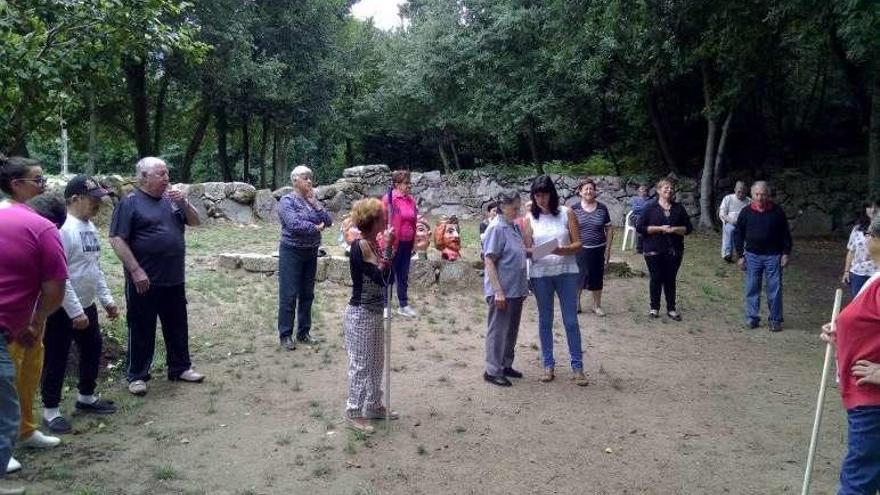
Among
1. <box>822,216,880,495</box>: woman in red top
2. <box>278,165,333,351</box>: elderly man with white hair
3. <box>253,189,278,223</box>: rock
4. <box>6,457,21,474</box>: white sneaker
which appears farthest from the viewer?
<box>253,189,278,223</box>: rock

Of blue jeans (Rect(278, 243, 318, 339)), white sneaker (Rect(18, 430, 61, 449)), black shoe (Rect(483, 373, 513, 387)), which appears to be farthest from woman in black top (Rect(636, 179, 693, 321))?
white sneaker (Rect(18, 430, 61, 449))

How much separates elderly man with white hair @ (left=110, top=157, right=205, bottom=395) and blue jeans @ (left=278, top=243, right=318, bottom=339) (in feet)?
3.84

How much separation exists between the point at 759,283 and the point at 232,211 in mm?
11441

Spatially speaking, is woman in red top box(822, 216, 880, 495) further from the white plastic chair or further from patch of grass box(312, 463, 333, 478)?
the white plastic chair

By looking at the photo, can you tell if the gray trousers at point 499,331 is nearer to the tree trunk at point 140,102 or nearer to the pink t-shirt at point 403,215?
the pink t-shirt at point 403,215

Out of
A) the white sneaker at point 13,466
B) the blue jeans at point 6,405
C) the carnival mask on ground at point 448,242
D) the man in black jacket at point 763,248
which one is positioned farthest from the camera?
the carnival mask on ground at point 448,242

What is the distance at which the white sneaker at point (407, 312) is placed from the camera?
26.0 feet

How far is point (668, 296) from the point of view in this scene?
8258 millimetres

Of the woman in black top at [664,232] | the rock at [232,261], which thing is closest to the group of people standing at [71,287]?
the rock at [232,261]

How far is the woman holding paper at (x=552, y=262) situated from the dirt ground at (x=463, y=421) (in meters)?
0.40

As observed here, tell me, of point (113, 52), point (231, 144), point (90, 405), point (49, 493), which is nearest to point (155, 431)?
point (90, 405)

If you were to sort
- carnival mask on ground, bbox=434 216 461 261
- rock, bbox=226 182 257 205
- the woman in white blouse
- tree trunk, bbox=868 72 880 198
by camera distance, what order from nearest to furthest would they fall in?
the woman in white blouse → carnival mask on ground, bbox=434 216 461 261 → tree trunk, bbox=868 72 880 198 → rock, bbox=226 182 257 205

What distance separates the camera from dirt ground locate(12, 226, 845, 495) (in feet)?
12.9

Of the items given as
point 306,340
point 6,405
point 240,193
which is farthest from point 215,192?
point 6,405
